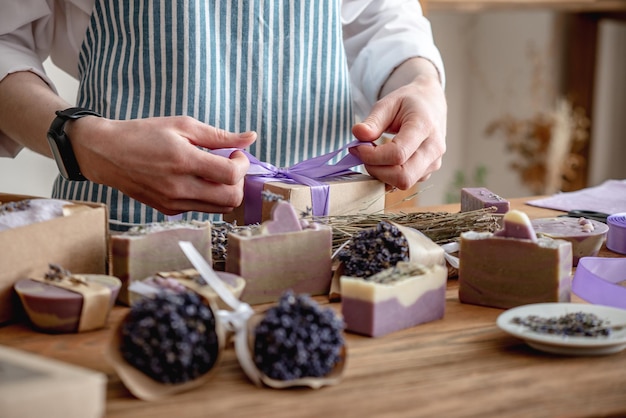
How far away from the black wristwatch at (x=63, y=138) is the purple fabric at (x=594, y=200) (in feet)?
2.95

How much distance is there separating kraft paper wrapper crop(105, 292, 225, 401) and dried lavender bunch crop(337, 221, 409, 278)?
305 millimetres

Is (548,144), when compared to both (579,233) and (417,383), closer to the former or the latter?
(579,233)

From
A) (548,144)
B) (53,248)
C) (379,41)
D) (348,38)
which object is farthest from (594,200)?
(548,144)

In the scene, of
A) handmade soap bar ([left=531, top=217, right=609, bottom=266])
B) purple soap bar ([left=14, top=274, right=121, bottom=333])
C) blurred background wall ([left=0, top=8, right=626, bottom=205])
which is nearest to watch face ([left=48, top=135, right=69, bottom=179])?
purple soap bar ([left=14, top=274, right=121, bottom=333])

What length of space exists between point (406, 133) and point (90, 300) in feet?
2.15

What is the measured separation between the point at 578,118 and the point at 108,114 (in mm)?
3000

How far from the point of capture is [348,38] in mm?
1934

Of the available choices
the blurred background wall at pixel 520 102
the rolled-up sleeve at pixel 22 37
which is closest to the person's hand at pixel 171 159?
the rolled-up sleeve at pixel 22 37

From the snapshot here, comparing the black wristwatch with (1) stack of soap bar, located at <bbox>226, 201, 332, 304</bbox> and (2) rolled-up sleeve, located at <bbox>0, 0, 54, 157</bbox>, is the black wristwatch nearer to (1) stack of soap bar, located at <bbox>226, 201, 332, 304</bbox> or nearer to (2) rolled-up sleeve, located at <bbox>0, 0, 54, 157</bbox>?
(2) rolled-up sleeve, located at <bbox>0, 0, 54, 157</bbox>

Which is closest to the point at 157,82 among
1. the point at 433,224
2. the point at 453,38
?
the point at 433,224

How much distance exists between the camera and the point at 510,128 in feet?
13.5

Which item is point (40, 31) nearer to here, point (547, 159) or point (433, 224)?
point (433, 224)

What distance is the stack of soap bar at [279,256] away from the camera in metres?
0.99

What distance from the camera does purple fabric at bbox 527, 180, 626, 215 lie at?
1.57m
